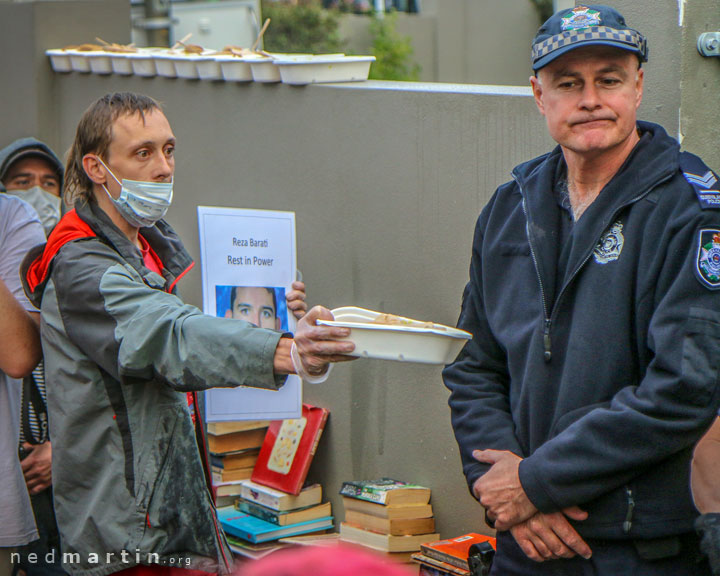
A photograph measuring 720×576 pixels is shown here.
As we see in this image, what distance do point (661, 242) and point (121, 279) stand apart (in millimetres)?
1483

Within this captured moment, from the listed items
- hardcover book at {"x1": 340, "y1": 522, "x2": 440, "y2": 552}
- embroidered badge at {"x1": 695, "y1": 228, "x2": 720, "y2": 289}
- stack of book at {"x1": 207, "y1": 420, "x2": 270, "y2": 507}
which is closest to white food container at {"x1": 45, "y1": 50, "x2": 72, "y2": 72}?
stack of book at {"x1": 207, "y1": 420, "x2": 270, "y2": 507}

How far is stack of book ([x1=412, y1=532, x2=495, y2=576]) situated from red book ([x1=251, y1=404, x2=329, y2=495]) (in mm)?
1187

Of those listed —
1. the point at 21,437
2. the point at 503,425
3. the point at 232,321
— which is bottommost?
the point at 21,437

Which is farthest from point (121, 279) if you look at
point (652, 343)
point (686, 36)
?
point (686, 36)

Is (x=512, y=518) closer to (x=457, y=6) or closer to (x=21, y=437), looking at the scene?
(x=21, y=437)

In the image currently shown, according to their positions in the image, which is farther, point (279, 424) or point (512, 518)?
point (279, 424)

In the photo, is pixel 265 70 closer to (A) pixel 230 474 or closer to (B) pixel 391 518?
(A) pixel 230 474

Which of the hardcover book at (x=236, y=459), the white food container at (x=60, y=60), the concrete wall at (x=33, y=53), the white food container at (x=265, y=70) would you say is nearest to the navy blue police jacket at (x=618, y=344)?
the hardcover book at (x=236, y=459)

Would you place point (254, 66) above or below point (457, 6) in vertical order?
below

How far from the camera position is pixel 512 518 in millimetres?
2623

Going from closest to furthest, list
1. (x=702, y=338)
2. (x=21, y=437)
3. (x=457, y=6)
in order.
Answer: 1. (x=702, y=338)
2. (x=21, y=437)
3. (x=457, y=6)

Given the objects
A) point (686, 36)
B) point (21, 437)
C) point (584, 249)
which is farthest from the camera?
point (21, 437)

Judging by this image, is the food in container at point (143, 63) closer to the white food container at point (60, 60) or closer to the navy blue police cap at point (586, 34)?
the white food container at point (60, 60)

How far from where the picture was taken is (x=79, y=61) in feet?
24.1
